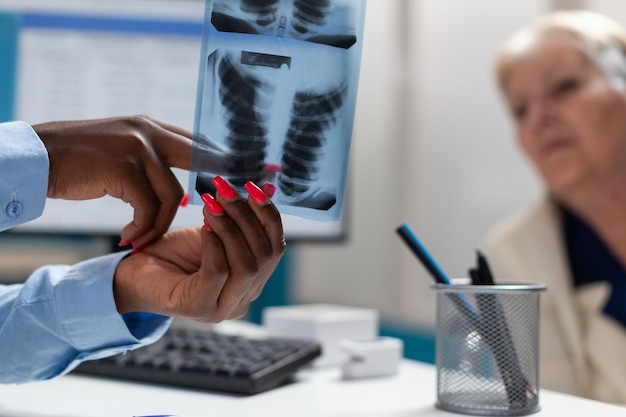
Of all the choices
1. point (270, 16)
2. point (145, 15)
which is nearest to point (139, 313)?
point (270, 16)

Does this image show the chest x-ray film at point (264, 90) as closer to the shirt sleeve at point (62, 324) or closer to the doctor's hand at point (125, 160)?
the doctor's hand at point (125, 160)

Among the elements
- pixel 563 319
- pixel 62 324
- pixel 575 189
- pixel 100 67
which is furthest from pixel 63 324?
pixel 575 189

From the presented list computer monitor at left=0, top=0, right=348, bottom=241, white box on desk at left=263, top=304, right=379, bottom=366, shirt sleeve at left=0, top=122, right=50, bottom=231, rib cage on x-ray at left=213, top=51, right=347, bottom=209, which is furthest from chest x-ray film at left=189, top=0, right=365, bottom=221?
computer monitor at left=0, top=0, right=348, bottom=241

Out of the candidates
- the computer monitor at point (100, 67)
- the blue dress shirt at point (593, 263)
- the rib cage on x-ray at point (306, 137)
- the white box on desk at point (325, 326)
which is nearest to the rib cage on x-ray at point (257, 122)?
the rib cage on x-ray at point (306, 137)

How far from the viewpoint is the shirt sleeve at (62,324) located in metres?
0.69

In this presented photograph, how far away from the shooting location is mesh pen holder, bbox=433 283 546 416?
688 millimetres

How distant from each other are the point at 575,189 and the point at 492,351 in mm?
812

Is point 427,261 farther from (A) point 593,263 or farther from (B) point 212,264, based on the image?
(A) point 593,263

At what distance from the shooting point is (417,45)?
2.35 m

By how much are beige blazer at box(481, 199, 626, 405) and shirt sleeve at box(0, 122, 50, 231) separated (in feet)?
3.08

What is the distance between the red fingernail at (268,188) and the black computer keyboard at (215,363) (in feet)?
0.76

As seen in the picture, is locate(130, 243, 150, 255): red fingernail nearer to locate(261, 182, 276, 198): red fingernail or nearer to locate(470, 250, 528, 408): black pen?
locate(261, 182, 276, 198): red fingernail

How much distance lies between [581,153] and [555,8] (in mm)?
676

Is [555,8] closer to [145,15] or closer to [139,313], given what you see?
[145,15]
